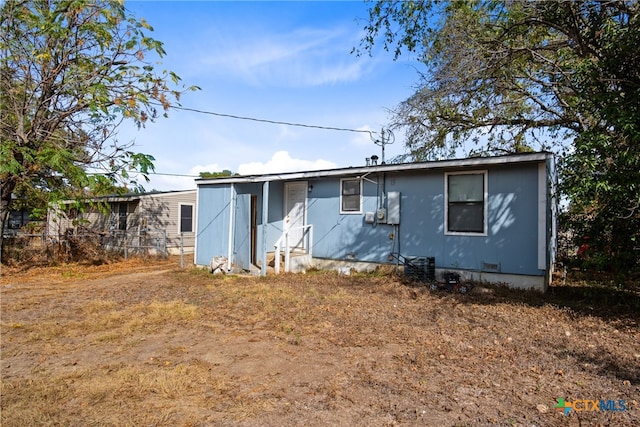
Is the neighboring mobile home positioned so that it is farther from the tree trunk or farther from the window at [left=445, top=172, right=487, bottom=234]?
the window at [left=445, top=172, right=487, bottom=234]

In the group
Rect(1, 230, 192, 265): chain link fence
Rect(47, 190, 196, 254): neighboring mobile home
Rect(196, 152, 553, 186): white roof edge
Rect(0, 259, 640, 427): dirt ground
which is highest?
Rect(196, 152, 553, 186): white roof edge

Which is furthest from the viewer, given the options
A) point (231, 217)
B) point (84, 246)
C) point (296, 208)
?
point (84, 246)

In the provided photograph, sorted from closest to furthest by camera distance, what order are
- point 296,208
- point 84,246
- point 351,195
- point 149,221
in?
point 351,195 → point 296,208 → point 84,246 → point 149,221

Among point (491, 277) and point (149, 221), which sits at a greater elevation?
point (149, 221)

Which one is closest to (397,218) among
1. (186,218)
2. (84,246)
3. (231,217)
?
(231,217)

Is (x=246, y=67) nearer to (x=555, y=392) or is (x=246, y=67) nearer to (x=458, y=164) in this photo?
(x=458, y=164)

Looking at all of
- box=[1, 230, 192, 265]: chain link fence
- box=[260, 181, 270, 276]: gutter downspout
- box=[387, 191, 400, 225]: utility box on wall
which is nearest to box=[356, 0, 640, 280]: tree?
box=[387, 191, 400, 225]: utility box on wall

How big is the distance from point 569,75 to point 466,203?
3147 mm

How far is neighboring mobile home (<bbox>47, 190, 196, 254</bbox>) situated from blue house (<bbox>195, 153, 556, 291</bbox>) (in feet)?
18.3

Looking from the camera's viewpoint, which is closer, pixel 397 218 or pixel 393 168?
pixel 393 168

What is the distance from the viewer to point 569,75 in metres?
7.47

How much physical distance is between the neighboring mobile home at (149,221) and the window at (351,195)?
825 centimetres

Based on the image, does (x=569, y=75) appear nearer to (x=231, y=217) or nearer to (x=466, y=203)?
(x=466, y=203)

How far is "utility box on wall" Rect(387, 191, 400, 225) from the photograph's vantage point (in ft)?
29.8
